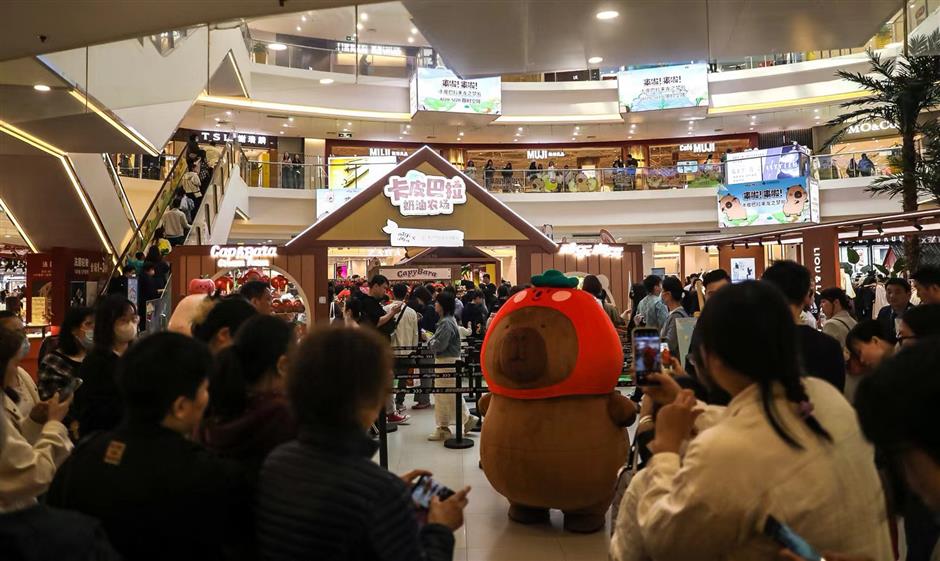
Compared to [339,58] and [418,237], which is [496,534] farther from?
[339,58]

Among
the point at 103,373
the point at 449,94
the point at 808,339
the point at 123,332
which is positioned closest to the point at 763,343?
the point at 808,339

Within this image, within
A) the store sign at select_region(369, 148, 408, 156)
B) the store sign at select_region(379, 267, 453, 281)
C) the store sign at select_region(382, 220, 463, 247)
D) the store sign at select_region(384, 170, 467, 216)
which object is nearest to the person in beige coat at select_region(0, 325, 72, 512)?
the store sign at select_region(382, 220, 463, 247)

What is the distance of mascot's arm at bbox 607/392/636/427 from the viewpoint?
4152 mm

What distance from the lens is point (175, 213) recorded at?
1083cm

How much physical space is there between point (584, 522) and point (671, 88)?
18.0m

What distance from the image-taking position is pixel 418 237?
11148 millimetres

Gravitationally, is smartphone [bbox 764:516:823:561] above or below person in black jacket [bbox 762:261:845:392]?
below

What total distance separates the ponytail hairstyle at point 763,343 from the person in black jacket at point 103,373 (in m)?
2.35

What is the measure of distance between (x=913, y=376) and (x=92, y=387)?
10.0 ft

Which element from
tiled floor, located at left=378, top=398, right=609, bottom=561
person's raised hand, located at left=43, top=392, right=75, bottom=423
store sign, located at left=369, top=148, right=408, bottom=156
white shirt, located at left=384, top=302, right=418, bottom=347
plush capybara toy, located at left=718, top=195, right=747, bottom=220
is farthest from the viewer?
store sign, located at left=369, top=148, right=408, bottom=156

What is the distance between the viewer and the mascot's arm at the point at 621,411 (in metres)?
4.15

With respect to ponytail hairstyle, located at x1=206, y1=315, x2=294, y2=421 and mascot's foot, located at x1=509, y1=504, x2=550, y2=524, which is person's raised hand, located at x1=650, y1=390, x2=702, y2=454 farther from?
mascot's foot, located at x1=509, y1=504, x2=550, y2=524

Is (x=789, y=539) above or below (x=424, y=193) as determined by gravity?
below

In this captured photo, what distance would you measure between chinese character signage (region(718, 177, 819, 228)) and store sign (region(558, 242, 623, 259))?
23.5ft
